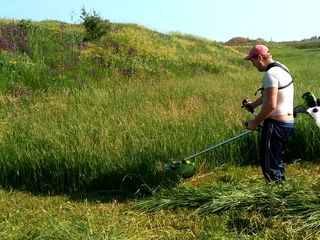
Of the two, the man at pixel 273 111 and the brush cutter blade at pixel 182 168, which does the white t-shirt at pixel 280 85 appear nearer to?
the man at pixel 273 111

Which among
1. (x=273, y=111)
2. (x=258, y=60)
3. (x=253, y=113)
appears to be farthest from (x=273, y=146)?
(x=258, y=60)

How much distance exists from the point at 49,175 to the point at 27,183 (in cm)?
32

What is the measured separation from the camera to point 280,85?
4.94 metres

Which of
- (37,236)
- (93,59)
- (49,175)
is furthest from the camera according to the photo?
(93,59)

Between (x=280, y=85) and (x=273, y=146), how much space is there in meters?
0.69

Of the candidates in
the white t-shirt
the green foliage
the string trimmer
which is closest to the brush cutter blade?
the string trimmer

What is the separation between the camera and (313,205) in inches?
177

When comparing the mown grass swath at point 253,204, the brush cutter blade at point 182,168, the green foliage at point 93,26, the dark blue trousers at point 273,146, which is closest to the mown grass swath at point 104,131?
the brush cutter blade at point 182,168

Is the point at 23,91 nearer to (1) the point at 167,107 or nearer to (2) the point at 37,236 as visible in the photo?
(1) the point at 167,107

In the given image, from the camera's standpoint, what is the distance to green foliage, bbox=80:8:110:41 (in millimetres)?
20573

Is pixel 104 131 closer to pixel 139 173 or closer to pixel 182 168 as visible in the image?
pixel 139 173

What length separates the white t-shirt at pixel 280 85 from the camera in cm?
487

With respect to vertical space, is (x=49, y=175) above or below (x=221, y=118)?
below

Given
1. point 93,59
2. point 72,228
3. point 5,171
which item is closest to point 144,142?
point 5,171
